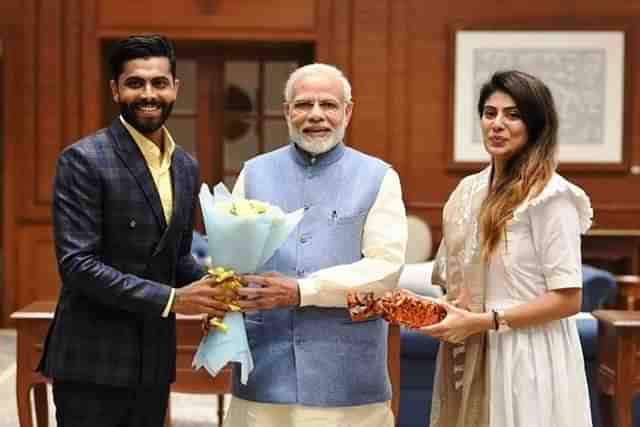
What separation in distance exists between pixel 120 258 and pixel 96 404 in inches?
14.2

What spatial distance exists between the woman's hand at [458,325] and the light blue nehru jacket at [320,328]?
220 millimetres

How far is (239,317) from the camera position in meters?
2.55

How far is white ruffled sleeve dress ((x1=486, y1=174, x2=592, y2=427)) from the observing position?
8.32 ft

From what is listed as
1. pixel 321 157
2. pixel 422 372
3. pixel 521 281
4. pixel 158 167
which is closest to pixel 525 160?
pixel 521 281

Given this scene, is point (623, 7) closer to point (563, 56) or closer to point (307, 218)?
point (563, 56)

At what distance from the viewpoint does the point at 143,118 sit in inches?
99.3

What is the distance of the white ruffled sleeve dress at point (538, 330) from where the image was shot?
2.54m

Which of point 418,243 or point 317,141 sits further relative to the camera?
point 418,243

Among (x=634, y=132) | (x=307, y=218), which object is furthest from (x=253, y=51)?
(x=307, y=218)

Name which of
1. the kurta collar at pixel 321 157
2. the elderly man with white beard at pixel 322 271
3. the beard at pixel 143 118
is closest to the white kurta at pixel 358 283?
the elderly man with white beard at pixel 322 271

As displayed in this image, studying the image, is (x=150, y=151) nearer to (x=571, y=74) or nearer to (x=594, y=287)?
(x=594, y=287)

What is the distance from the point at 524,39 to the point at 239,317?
6.10 m

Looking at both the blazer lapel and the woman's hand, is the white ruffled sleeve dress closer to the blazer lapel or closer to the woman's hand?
the woman's hand

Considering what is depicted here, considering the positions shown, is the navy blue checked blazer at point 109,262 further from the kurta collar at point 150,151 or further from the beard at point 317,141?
the beard at point 317,141
